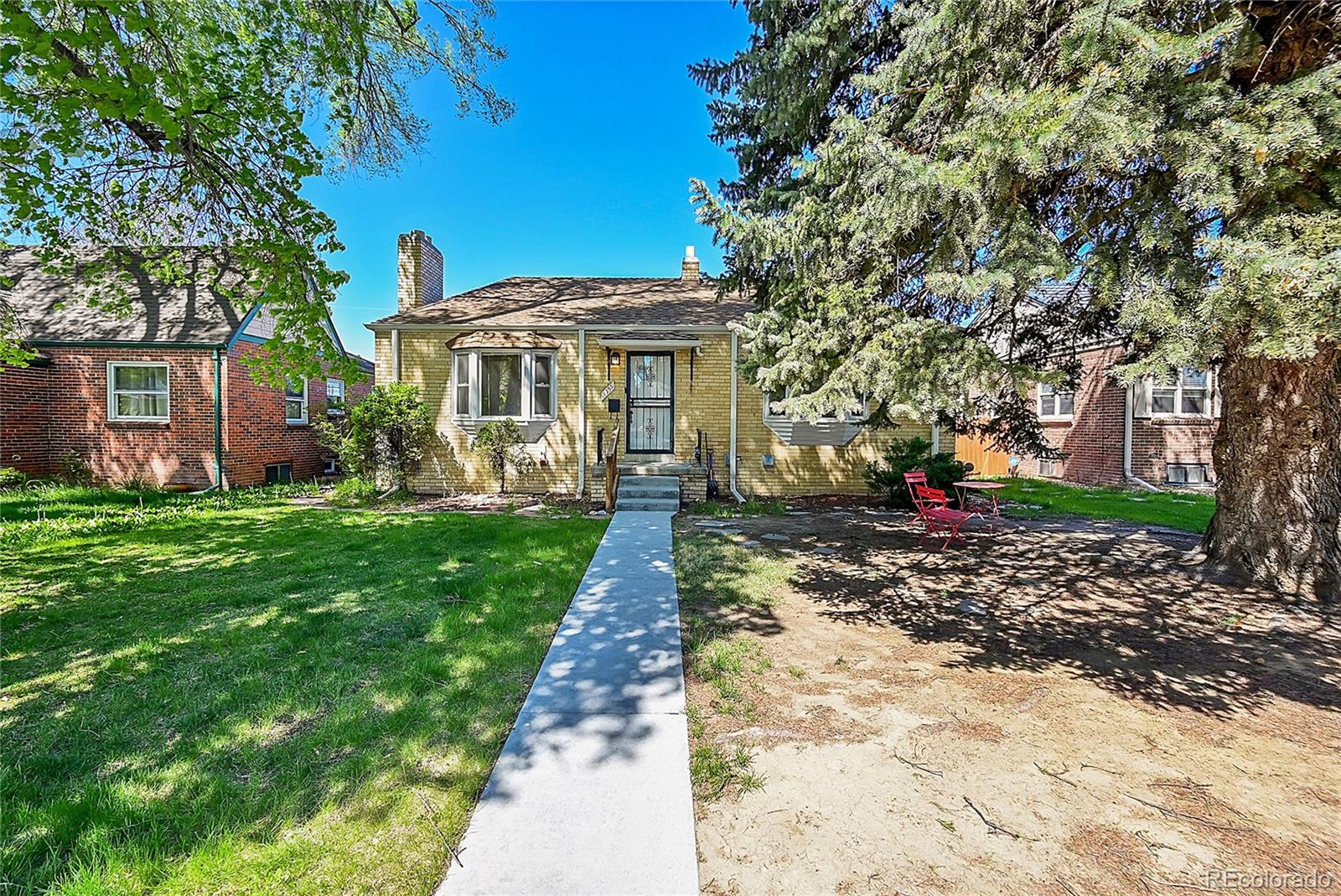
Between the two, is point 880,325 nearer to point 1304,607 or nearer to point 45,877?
point 1304,607

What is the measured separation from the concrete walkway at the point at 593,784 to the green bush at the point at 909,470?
24.7ft

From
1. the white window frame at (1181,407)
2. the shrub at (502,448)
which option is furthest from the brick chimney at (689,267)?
the white window frame at (1181,407)

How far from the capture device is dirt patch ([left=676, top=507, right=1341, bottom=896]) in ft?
6.78

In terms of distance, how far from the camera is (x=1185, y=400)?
44.9ft

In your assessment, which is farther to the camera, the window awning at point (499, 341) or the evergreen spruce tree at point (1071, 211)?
the window awning at point (499, 341)

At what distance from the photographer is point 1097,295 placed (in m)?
3.68

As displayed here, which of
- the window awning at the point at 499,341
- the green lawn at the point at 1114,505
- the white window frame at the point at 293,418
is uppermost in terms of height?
the window awning at the point at 499,341

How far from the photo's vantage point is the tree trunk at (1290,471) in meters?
4.97

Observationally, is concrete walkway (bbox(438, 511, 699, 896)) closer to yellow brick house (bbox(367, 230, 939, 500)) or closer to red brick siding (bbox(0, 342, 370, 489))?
yellow brick house (bbox(367, 230, 939, 500))

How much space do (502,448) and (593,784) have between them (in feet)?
31.8

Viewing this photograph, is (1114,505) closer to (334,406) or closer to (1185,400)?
(1185,400)

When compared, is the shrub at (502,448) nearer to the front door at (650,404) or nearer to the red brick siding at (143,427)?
the front door at (650,404)

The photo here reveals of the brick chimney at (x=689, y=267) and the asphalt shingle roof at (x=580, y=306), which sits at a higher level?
the brick chimney at (x=689, y=267)

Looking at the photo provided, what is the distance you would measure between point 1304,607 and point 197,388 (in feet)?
60.5
